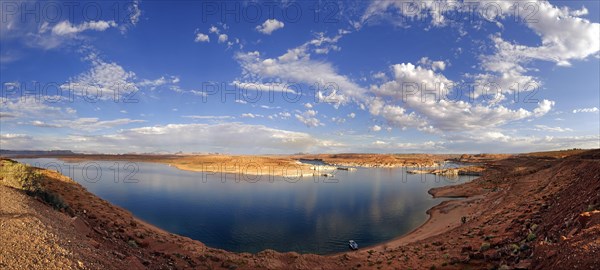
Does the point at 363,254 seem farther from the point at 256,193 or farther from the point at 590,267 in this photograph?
the point at 256,193

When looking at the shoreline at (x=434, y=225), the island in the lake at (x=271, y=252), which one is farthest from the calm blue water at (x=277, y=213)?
the island in the lake at (x=271, y=252)

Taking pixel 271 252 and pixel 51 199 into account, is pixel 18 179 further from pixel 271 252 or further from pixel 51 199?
pixel 271 252

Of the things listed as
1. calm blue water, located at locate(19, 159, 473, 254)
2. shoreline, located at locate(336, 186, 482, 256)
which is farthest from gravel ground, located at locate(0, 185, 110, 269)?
shoreline, located at locate(336, 186, 482, 256)

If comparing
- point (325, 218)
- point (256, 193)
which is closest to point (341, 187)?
point (256, 193)

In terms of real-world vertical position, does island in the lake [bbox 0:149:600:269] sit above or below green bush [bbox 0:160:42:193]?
below

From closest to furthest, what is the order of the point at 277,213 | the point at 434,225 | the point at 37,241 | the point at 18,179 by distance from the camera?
1. the point at 37,241
2. the point at 18,179
3. the point at 434,225
4. the point at 277,213

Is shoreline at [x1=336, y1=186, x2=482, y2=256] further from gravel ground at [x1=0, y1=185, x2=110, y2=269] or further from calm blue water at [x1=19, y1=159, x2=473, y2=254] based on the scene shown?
gravel ground at [x1=0, y1=185, x2=110, y2=269]

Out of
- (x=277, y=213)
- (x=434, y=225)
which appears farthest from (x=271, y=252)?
(x=434, y=225)

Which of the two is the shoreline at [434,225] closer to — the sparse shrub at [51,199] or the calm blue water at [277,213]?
the calm blue water at [277,213]
